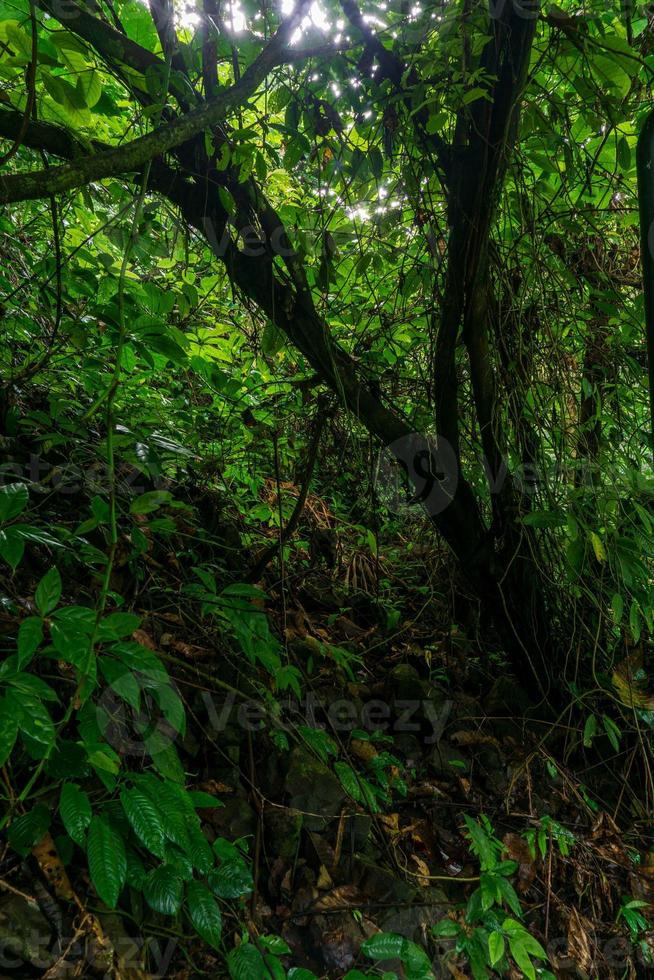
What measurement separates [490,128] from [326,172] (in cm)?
49

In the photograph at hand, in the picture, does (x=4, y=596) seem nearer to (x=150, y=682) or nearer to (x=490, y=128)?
(x=150, y=682)

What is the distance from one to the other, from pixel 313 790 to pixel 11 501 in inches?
44.6

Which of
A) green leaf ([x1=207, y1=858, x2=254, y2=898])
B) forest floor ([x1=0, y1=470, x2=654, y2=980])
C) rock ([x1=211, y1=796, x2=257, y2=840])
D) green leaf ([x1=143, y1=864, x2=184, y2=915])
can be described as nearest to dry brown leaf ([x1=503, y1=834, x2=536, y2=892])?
forest floor ([x1=0, y1=470, x2=654, y2=980])

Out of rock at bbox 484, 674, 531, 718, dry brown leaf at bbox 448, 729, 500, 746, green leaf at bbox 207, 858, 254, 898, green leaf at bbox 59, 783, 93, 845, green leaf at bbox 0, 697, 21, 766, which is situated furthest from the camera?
rock at bbox 484, 674, 531, 718

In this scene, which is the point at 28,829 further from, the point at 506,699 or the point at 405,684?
the point at 506,699

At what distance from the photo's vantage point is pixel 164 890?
3.56 feet

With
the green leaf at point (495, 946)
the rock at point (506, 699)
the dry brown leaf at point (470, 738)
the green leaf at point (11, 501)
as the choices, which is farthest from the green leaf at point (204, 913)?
the rock at point (506, 699)

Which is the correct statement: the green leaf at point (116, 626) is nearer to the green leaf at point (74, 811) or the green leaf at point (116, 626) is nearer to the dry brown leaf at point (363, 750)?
the green leaf at point (74, 811)

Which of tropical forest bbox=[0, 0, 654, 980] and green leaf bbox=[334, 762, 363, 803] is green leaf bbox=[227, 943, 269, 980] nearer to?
tropical forest bbox=[0, 0, 654, 980]

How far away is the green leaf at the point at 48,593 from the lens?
1.00 m

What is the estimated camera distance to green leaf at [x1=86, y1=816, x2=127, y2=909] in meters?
0.95

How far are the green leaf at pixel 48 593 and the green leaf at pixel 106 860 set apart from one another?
38 cm

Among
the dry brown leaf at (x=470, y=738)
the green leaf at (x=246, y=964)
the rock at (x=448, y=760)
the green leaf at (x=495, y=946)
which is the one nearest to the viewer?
the green leaf at (x=246, y=964)

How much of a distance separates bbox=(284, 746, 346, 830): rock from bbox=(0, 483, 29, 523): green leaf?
3.41 ft
